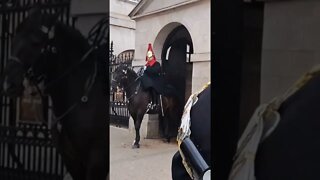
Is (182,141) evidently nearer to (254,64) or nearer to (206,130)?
(206,130)

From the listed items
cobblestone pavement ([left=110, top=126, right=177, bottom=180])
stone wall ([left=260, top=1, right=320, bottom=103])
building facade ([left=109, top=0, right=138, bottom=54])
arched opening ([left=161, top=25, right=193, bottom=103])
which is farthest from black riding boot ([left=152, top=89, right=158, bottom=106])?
stone wall ([left=260, top=1, right=320, bottom=103])

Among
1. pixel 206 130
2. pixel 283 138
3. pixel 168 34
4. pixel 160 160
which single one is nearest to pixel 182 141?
pixel 206 130

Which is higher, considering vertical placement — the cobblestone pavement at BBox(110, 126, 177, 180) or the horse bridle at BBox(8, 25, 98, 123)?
the horse bridle at BBox(8, 25, 98, 123)

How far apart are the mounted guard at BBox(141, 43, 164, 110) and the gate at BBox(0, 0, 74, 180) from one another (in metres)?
5.05

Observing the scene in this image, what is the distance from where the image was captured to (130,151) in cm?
591

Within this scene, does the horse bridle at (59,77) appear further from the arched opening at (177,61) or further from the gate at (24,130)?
the arched opening at (177,61)

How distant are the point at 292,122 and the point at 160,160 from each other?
4.55 m

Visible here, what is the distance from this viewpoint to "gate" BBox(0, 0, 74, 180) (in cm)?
91

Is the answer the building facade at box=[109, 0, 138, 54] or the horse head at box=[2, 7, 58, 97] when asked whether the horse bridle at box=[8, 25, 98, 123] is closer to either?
the horse head at box=[2, 7, 58, 97]

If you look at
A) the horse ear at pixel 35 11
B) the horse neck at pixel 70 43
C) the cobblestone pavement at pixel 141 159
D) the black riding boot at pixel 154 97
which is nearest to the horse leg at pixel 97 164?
the horse neck at pixel 70 43

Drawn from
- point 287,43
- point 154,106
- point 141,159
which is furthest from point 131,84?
point 287,43

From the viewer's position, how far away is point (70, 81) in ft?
2.94

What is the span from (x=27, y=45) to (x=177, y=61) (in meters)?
5.63

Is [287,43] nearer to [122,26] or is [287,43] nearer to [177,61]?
[177,61]
